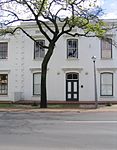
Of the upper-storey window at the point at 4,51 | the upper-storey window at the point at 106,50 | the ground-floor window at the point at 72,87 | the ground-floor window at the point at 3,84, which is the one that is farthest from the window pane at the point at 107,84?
the upper-storey window at the point at 4,51

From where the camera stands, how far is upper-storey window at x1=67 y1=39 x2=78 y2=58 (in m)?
38.4

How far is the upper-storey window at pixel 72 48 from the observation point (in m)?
38.4

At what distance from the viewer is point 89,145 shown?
1080 centimetres

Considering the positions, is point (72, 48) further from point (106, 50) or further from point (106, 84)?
point (106, 84)

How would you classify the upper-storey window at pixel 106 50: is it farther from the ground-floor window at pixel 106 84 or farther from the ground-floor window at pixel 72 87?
the ground-floor window at pixel 72 87

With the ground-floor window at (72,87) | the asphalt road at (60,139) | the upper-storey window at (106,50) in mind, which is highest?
the upper-storey window at (106,50)

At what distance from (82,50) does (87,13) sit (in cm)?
896

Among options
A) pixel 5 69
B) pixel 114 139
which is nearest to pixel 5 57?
pixel 5 69

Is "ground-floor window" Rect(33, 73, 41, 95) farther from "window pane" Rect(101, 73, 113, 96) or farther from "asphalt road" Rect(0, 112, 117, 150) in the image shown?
"asphalt road" Rect(0, 112, 117, 150)

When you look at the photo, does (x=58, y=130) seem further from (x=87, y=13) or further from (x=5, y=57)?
(x=5, y=57)

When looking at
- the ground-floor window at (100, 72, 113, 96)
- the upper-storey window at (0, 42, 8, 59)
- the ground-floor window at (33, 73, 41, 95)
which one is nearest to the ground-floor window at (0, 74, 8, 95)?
the upper-storey window at (0, 42, 8, 59)

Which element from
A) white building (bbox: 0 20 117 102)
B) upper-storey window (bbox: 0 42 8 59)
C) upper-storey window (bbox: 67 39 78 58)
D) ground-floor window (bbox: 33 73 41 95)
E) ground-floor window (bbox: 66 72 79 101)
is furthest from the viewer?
upper-storey window (bbox: 0 42 8 59)

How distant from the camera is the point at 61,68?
126ft

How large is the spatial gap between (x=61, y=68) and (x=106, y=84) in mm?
4856
